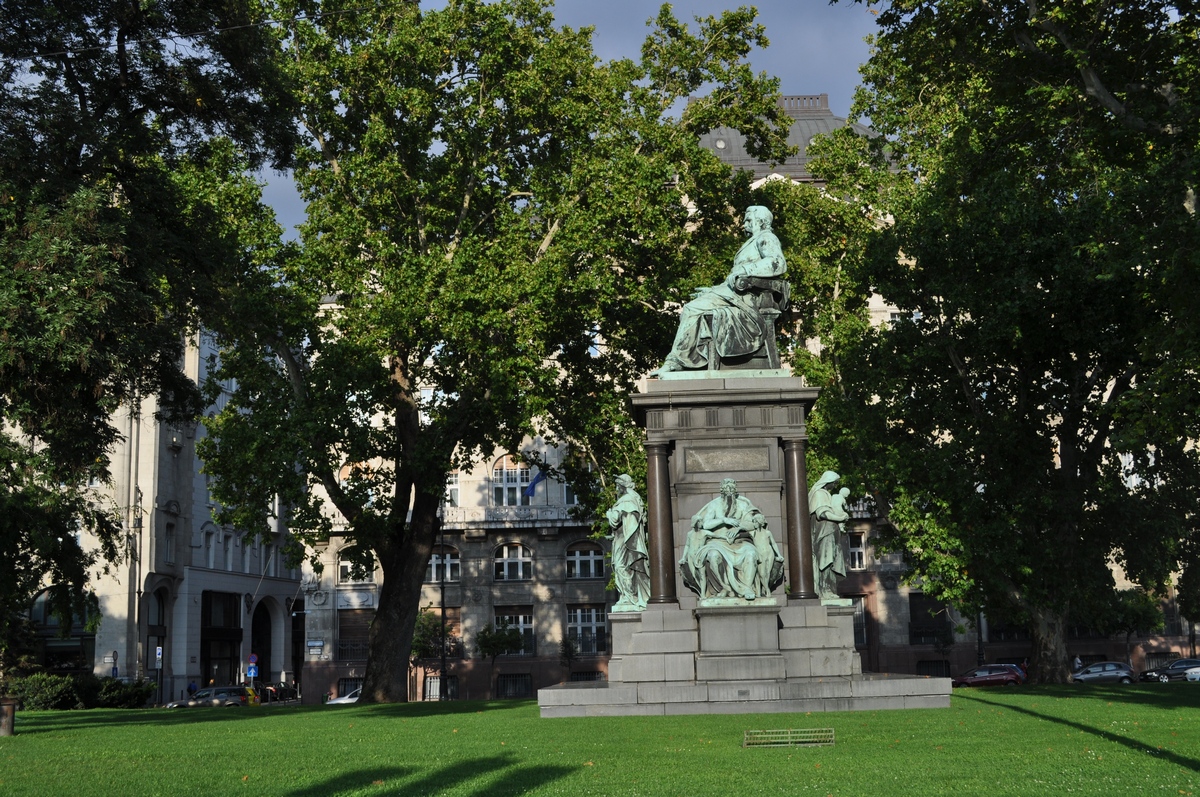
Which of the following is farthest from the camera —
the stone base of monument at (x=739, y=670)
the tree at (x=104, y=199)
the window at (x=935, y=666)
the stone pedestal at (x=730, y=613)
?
the window at (x=935, y=666)

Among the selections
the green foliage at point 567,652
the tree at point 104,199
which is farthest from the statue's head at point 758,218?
the green foliage at point 567,652

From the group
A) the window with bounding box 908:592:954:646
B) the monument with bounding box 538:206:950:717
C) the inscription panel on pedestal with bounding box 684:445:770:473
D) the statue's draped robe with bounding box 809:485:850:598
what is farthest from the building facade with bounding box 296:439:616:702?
the statue's draped robe with bounding box 809:485:850:598

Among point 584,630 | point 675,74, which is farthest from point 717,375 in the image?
point 584,630

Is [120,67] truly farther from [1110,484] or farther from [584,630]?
[584,630]

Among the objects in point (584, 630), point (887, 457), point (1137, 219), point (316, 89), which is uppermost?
point (316, 89)

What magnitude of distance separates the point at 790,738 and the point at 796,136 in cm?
6007

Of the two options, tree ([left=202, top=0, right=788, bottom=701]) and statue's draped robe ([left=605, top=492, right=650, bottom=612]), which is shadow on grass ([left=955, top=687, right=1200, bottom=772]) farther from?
tree ([left=202, top=0, right=788, bottom=701])

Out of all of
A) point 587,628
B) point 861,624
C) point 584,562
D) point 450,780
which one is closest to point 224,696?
point 587,628

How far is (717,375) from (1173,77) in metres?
7.93

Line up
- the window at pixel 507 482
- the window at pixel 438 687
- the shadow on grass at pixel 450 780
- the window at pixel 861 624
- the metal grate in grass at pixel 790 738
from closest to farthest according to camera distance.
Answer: the shadow on grass at pixel 450 780
the metal grate in grass at pixel 790 738
the window at pixel 861 624
the window at pixel 438 687
the window at pixel 507 482

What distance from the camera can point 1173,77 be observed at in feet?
61.5

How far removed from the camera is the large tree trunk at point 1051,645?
32938 mm

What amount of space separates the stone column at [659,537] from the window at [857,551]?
39563 millimetres

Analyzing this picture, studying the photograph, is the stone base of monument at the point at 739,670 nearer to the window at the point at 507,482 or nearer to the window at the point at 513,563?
the window at the point at 513,563
